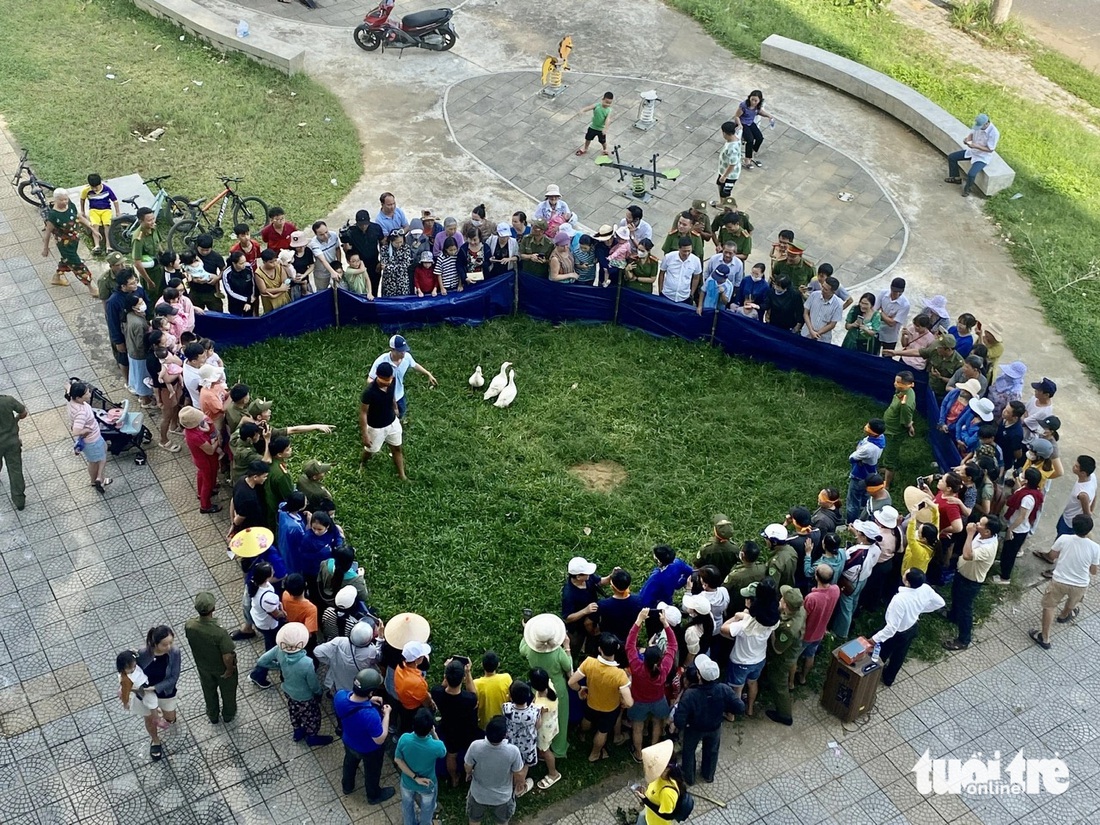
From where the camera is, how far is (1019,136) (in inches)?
794

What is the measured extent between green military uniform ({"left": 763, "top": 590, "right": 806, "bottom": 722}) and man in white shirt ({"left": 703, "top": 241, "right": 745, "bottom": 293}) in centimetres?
556

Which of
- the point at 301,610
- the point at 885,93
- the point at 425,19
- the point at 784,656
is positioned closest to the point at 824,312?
the point at 784,656

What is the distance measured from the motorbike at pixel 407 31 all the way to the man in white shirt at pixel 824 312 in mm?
10565

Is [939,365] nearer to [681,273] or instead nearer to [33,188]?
[681,273]

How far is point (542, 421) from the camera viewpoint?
13.8m

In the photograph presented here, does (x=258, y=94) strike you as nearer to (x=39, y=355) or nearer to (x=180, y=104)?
(x=180, y=104)

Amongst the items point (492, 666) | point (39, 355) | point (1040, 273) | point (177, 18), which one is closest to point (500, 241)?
point (39, 355)

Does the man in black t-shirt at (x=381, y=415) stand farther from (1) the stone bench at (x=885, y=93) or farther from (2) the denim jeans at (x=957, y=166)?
(1) the stone bench at (x=885, y=93)

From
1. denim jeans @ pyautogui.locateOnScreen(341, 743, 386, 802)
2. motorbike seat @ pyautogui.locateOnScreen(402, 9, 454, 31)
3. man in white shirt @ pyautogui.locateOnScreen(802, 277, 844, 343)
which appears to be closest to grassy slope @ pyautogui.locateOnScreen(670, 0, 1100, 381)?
man in white shirt @ pyautogui.locateOnScreen(802, 277, 844, 343)

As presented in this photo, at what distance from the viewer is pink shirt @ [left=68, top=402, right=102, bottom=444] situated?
1197 cm

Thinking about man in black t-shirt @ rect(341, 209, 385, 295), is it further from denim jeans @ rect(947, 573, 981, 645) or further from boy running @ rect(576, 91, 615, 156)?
denim jeans @ rect(947, 573, 981, 645)

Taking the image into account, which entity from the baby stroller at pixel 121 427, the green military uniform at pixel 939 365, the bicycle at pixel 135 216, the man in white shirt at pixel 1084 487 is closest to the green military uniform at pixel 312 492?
the baby stroller at pixel 121 427

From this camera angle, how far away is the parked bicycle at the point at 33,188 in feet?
54.6

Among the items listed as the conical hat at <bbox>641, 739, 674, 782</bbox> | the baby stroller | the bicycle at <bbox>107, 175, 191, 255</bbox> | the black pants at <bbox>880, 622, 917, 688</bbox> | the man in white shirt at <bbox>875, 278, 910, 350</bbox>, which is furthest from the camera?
the bicycle at <bbox>107, 175, 191, 255</bbox>
